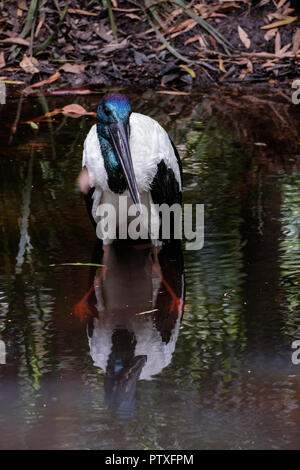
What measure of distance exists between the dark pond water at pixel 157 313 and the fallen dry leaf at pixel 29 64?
2042 mm

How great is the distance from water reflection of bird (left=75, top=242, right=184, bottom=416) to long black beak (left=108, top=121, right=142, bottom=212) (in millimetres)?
409

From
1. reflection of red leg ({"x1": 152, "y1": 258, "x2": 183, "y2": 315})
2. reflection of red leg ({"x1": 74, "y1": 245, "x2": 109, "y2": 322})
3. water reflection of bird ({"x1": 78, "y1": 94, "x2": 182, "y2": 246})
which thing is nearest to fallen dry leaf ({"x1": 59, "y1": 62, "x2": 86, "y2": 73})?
water reflection of bird ({"x1": 78, "y1": 94, "x2": 182, "y2": 246})

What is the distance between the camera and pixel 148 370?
4.01 m

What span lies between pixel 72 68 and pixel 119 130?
167 inches

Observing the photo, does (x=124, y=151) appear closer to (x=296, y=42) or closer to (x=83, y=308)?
(x=83, y=308)

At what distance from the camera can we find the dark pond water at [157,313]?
3545 mm

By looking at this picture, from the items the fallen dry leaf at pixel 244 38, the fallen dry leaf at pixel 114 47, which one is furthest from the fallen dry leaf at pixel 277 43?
the fallen dry leaf at pixel 114 47

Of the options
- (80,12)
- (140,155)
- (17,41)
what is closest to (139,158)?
(140,155)

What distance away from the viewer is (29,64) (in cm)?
916

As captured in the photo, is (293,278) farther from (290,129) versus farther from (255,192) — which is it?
(290,129)

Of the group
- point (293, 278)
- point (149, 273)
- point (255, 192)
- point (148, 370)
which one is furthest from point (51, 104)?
point (148, 370)

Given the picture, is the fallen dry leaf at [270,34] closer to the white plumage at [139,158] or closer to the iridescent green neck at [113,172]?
the white plumage at [139,158]

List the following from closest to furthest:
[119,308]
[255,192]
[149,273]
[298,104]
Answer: [119,308]
[149,273]
[255,192]
[298,104]
